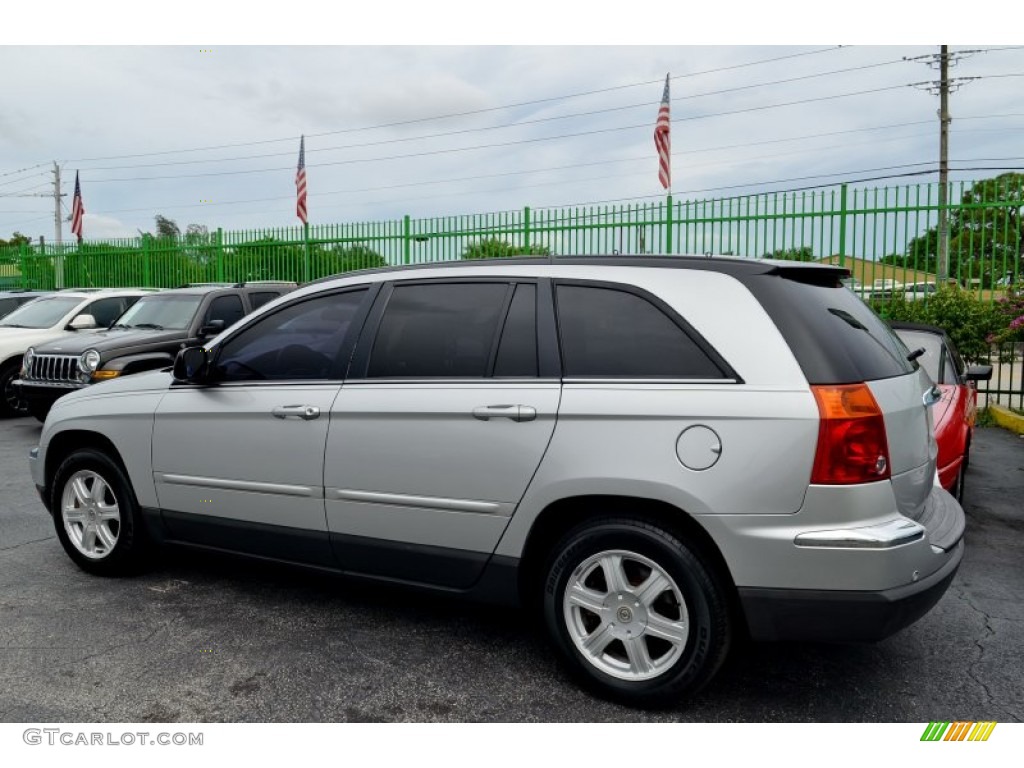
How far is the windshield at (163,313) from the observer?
9.97 meters

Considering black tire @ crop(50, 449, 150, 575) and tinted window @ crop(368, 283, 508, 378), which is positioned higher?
tinted window @ crop(368, 283, 508, 378)

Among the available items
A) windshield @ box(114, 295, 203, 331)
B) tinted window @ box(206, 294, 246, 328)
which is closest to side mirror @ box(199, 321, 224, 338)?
windshield @ box(114, 295, 203, 331)

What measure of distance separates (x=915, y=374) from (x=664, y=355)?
3.83 feet

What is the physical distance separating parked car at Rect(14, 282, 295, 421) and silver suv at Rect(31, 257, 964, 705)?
4649 millimetres

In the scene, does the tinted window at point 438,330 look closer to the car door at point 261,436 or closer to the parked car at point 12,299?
the car door at point 261,436

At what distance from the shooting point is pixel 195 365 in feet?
13.9

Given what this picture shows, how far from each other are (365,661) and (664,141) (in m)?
14.3

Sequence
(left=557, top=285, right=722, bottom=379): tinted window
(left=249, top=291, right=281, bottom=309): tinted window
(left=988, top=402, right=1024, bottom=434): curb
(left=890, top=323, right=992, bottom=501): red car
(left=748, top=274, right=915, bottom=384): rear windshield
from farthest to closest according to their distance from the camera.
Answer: (left=249, top=291, right=281, bottom=309): tinted window → (left=988, top=402, right=1024, bottom=434): curb → (left=890, top=323, right=992, bottom=501): red car → (left=557, top=285, right=722, bottom=379): tinted window → (left=748, top=274, right=915, bottom=384): rear windshield

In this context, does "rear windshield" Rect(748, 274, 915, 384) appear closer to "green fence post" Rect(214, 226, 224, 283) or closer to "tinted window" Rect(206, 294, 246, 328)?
"tinted window" Rect(206, 294, 246, 328)

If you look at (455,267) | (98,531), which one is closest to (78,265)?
(98,531)

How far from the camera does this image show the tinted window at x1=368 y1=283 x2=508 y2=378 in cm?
359

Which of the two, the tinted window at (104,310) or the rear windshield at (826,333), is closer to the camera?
the rear windshield at (826,333)

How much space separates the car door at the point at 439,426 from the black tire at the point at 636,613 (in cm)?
35
